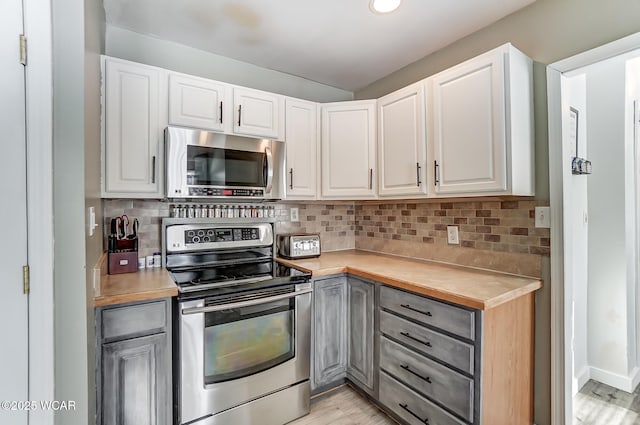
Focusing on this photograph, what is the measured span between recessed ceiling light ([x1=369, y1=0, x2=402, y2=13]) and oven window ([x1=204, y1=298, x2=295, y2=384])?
1.77 metres

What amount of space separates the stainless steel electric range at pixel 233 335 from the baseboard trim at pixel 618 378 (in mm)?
2165

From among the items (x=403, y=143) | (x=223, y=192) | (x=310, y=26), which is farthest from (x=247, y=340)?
(x=310, y=26)

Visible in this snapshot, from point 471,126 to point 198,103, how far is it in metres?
1.68

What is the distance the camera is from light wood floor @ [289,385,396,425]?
5.88 feet

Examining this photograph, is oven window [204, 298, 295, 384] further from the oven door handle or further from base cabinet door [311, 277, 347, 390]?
base cabinet door [311, 277, 347, 390]

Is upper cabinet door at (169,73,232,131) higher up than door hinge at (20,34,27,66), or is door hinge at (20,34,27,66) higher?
upper cabinet door at (169,73,232,131)

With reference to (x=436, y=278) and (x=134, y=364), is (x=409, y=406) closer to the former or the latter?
(x=436, y=278)

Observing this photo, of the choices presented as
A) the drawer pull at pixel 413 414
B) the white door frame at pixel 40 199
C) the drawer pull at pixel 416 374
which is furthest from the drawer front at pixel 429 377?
the white door frame at pixel 40 199

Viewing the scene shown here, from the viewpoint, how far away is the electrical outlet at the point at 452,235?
204 centimetres

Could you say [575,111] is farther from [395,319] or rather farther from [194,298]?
[194,298]

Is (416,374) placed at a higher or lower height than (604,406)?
higher

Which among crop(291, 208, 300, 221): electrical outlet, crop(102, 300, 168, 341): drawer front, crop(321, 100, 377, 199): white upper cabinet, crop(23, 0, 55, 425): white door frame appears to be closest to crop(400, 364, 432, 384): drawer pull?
crop(321, 100, 377, 199): white upper cabinet

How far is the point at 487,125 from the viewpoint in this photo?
1570 mm

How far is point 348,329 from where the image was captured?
2059 mm
